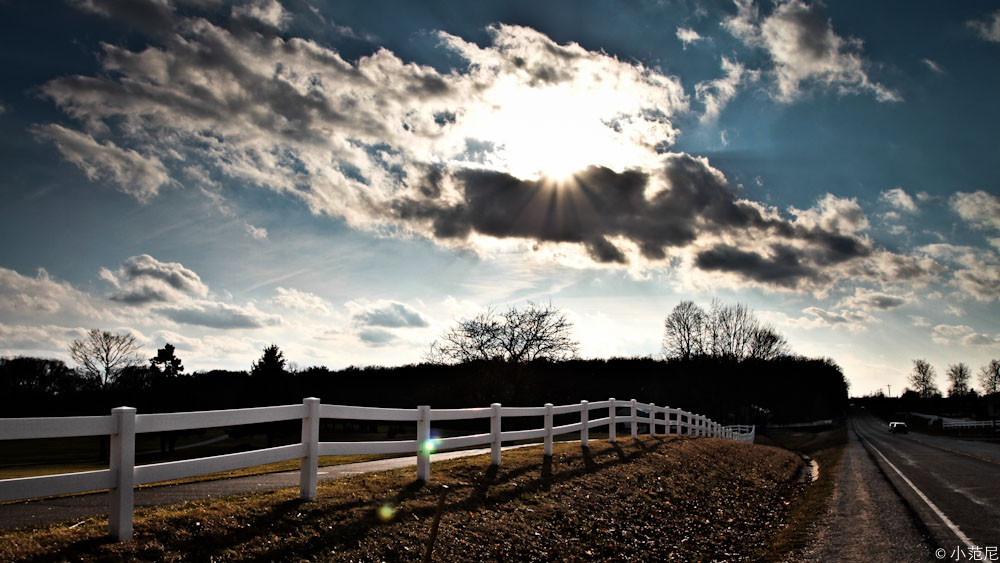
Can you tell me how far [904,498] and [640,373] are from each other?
8745cm

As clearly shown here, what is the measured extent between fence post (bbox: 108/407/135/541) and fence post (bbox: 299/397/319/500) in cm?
250

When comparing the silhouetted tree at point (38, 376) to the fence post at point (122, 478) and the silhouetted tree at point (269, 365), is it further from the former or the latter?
the fence post at point (122, 478)

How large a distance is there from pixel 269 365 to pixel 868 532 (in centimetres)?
4909

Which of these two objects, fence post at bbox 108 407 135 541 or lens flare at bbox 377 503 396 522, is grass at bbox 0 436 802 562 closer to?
lens flare at bbox 377 503 396 522

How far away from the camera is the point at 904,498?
16.0 metres

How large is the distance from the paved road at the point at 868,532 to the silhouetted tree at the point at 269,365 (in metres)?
44.8

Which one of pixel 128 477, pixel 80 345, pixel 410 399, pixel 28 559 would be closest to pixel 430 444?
pixel 128 477

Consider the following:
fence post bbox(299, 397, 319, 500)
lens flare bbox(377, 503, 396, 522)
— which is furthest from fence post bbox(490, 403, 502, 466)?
fence post bbox(299, 397, 319, 500)

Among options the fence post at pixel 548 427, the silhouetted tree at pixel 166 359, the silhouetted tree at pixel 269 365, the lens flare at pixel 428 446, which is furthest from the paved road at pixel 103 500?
the silhouetted tree at pixel 166 359

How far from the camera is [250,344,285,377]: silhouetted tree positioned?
53812 millimetres

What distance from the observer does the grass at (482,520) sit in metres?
6.55

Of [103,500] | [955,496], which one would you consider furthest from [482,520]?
[955,496]

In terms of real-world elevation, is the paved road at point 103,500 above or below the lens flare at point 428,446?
below

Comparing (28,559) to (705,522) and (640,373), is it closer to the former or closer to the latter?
(705,522)
